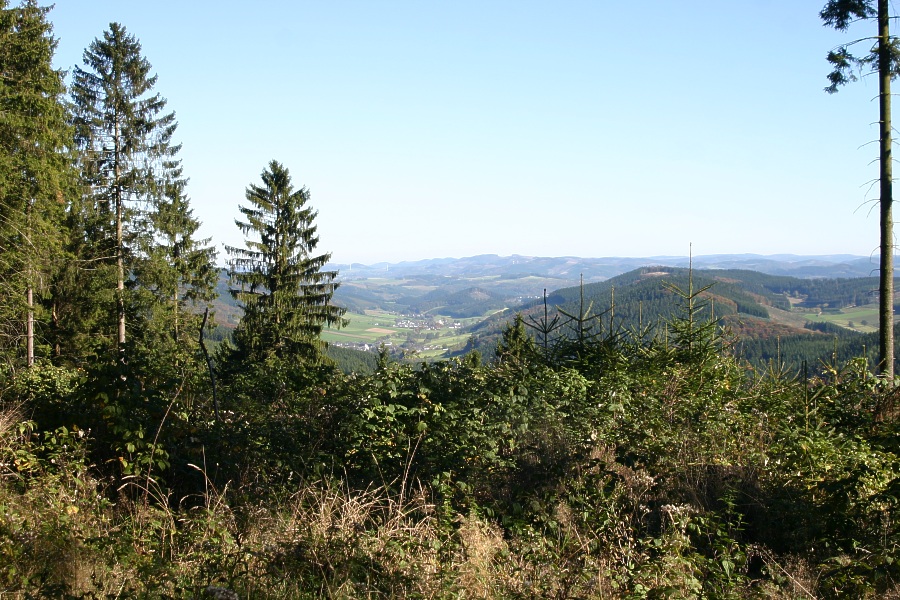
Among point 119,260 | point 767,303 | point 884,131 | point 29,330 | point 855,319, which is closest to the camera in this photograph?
point 884,131

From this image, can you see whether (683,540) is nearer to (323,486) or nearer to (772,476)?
(772,476)

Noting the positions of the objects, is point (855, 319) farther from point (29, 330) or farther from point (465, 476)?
point (465, 476)

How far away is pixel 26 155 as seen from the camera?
1334 centimetres

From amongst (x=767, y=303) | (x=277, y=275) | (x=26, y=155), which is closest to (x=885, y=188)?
(x=26, y=155)

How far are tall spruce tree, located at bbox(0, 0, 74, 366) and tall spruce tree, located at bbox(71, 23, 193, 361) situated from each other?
17.5 ft

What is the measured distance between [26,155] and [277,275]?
11.9 metres

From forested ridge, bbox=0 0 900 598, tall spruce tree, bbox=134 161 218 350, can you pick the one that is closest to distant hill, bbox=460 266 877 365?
tall spruce tree, bbox=134 161 218 350

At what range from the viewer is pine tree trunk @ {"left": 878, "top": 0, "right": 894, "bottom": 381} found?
1074cm

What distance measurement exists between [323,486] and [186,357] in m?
4.83

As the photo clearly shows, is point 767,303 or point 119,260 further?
point 767,303

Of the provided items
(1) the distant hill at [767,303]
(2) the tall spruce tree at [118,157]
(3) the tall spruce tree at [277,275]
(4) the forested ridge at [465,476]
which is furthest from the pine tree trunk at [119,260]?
(1) the distant hill at [767,303]

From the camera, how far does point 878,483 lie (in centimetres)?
554

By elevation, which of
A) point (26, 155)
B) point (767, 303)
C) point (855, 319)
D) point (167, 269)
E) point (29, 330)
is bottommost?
point (855, 319)

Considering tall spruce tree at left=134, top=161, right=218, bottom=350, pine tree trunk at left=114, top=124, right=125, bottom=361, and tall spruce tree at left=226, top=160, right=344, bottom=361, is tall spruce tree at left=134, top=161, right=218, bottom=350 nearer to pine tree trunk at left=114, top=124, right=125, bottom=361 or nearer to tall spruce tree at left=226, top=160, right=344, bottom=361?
pine tree trunk at left=114, top=124, right=125, bottom=361
